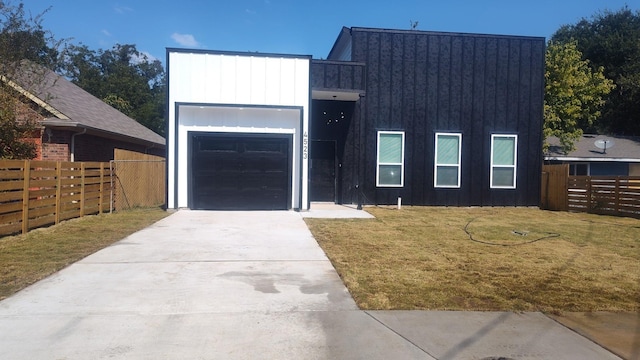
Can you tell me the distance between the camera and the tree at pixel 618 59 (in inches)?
1455

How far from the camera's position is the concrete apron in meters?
4.29

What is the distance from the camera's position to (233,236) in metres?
10.3

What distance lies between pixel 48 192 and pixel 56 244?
3044 millimetres

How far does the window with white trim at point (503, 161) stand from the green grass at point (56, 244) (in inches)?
464

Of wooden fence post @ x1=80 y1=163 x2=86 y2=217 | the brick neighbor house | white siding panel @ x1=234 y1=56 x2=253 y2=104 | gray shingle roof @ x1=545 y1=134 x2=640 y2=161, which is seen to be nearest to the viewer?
wooden fence post @ x1=80 y1=163 x2=86 y2=217

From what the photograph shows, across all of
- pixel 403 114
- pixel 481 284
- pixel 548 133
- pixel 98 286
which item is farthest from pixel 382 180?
pixel 548 133

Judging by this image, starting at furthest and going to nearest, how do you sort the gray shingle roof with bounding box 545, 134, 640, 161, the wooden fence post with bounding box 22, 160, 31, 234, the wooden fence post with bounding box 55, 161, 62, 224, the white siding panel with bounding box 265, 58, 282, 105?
the gray shingle roof with bounding box 545, 134, 640, 161
the white siding panel with bounding box 265, 58, 282, 105
the wooden fence post with bounding box 55, 161, 62, 224
the wooden fence post with bounding box 22, 160, 31, 234

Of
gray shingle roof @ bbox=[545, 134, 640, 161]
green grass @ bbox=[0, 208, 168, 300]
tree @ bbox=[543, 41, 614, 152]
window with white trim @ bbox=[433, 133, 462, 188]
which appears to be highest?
tree @ bbox=[543, 41, 614, 152]

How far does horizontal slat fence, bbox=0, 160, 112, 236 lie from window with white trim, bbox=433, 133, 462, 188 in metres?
11.2

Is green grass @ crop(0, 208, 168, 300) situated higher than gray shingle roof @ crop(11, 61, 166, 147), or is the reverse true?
gray shingle roof @ crop(11, 61, 166, 147)

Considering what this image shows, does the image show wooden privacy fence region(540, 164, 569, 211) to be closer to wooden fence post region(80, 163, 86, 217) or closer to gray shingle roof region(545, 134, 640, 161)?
gray shingle roof region(545, 134, 640, 161)

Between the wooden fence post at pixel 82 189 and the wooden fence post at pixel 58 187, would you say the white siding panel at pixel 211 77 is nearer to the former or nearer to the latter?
the wooden fence post at pixel 82 189

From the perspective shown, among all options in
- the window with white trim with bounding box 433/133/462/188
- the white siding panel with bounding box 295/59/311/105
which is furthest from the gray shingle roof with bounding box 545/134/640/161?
the white siding panel with bounding box 295/59/311/105

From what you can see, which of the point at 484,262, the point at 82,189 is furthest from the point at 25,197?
the point at 484,262
